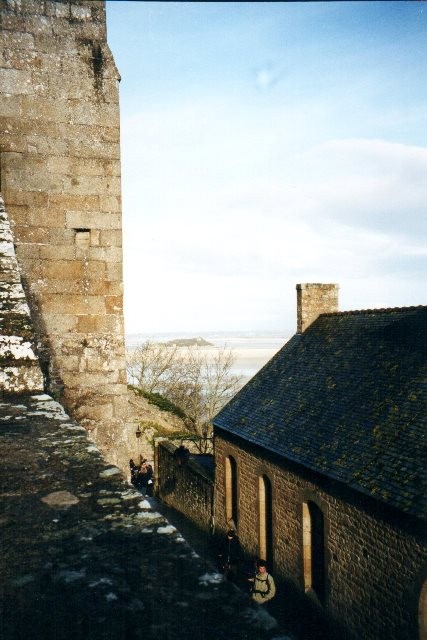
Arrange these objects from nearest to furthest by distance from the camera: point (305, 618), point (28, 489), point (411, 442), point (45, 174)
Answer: point (28, 489) → point (45, 174) → point (411, 442) → point (305, 618)

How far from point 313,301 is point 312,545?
9663 millimetres

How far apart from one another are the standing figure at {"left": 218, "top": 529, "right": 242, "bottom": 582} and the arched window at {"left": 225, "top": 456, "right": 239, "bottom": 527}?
155 centimetres

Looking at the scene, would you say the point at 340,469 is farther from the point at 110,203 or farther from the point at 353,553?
the point at 110,203

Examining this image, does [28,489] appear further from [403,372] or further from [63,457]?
[403,372]

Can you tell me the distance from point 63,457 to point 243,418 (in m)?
14.4

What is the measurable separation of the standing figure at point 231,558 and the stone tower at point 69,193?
30.5 ft

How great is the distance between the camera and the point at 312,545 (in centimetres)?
1233

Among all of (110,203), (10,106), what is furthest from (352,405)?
(10,106)

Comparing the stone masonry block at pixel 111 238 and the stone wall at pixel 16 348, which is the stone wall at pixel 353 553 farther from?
the stone wall at pixel 16 348

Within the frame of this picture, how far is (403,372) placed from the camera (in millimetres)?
12289

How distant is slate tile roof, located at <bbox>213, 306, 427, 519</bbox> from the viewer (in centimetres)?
995

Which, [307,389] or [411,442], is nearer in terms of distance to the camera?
[411,442]

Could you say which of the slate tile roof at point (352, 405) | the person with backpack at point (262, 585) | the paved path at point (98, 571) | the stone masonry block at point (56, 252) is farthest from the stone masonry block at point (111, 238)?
the person with backpack at point (262, 585)

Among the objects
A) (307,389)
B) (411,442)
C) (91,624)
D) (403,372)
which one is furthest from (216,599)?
(307,389)
